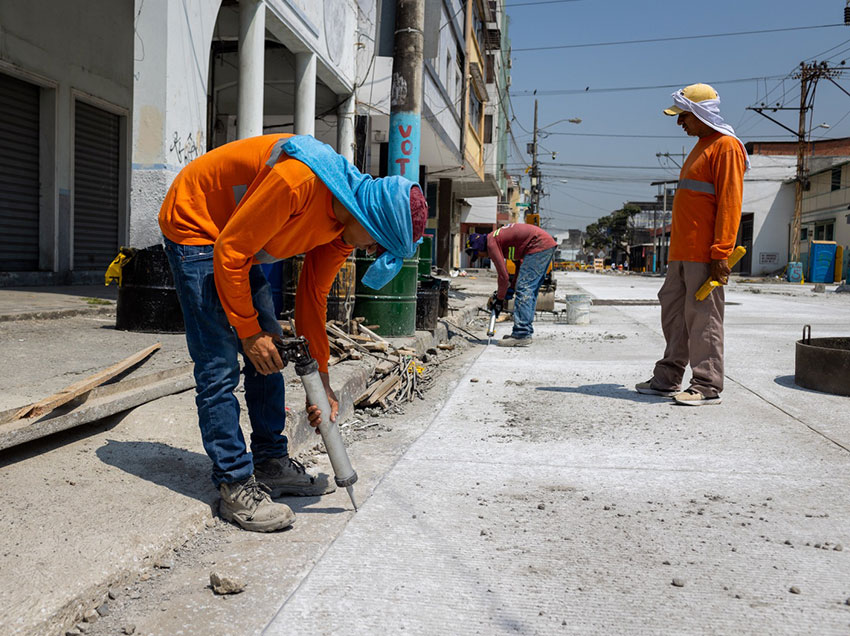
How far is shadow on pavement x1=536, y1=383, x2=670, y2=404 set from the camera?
5.68m

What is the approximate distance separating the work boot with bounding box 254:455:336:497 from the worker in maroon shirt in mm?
5766

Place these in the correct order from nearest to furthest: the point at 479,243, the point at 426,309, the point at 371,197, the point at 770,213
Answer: the point at 371,197
the point at 426,309
the point at 479,243
the point at 770,213

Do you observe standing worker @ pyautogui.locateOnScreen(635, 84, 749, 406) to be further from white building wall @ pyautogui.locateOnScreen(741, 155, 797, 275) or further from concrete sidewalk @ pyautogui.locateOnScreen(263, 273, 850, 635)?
white building wall @ pyautogui.locateOnScreen(741, 155, 797, 275)

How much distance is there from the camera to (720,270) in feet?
17.0

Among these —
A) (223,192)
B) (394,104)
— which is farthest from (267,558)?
(394,104)

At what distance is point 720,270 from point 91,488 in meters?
4.21

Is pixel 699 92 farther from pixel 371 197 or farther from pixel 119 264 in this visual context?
pixel 119 264

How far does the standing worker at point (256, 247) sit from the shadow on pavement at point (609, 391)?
3.21m

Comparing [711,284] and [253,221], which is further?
[711,284]

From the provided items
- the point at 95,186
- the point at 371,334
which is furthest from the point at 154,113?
the point at 95,186

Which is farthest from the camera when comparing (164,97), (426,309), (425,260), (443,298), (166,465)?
(443,298)

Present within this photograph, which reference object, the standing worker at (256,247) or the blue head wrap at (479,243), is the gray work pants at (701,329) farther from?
the blue head wrap at (479,243)

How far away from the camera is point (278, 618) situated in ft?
7.25

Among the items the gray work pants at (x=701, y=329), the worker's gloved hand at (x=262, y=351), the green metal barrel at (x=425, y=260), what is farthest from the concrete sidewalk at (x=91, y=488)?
the green metal barrel at (x=425, y=260)
